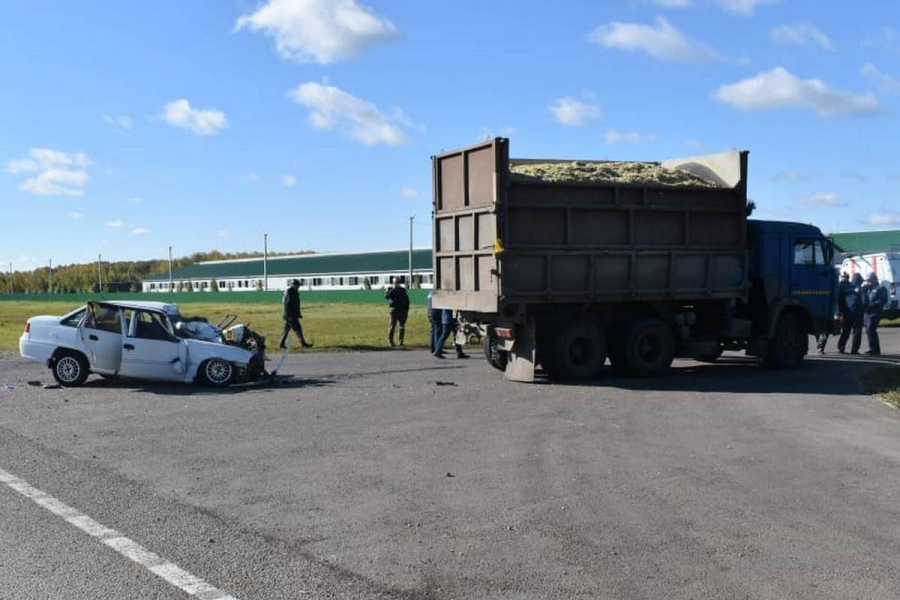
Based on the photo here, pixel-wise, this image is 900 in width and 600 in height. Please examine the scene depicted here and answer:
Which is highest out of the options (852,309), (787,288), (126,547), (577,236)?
(577,236)

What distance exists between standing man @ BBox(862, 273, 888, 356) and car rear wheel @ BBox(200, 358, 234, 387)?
1446 centimetres

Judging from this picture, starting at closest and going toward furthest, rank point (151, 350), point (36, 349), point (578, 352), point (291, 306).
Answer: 1. point (151, 350)
2. point (36, 349)
3. point (578, 352)
4. point (291, 306)

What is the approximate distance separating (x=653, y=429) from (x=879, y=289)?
1271 centimetres

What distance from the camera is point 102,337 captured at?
14648 millimetres

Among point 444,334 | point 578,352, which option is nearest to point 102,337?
point 444,334

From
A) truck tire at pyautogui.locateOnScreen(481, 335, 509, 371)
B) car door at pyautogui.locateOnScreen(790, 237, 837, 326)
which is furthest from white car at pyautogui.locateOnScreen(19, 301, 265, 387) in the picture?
car door at pyautogui.locateOnScreen(790, 237, 837, 326)

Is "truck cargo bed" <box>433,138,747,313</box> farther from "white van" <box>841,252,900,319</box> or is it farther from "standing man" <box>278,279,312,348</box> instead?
"white van" <box>841,252,900,319</box>

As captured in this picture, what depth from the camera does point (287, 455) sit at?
357 inches

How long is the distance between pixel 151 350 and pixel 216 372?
111 cm

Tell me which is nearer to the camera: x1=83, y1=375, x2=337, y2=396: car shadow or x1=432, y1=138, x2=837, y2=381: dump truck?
x1=83, y1=375, x2=337, y2=396: car shadow

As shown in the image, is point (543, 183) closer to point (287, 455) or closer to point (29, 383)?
point (287, 455)

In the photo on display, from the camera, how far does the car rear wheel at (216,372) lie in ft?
48.5

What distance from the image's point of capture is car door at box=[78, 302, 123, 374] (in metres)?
14.6

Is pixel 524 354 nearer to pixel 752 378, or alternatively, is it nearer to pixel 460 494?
pixel 752 378
